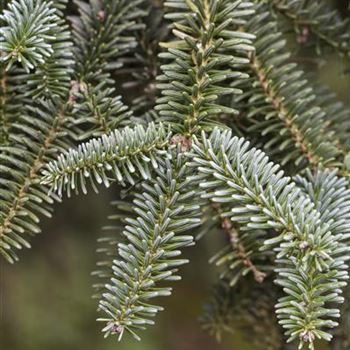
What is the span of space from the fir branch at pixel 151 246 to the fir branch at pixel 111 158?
0.6 inches

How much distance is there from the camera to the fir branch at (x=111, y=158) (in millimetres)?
396

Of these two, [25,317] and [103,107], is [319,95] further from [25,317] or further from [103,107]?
[25,317]

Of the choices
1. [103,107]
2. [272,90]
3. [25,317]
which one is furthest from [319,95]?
[25,317]

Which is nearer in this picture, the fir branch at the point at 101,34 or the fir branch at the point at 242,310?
the fir branch at the point at 101,34

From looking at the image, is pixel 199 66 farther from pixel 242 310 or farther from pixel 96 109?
pixel 242 310

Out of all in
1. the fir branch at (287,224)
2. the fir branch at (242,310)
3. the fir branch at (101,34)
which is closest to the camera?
the fir branch at (287,224)

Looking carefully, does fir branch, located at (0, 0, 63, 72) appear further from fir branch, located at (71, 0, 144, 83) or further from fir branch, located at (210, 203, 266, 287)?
fir branch, located at (210, 203, 266, 287)

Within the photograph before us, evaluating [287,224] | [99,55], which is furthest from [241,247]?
[99,55]

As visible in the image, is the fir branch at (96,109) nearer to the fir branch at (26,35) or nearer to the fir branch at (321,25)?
the fir branch at (26,35)

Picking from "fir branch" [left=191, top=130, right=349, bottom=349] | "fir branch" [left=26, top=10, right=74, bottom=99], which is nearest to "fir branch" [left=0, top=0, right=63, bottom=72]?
"fir branch" [left=26, top=10, right=74, bottom=99]

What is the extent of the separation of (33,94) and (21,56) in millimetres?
62

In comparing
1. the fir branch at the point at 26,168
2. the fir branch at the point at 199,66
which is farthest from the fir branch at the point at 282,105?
the fir branch at the point at 26,168

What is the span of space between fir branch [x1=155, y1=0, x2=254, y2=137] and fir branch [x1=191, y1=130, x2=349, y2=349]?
1.1 inches

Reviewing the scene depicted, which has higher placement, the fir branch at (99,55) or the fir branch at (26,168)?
the fir branch at (99,55)
